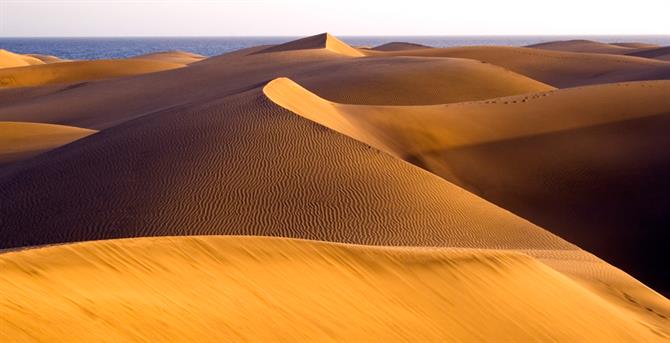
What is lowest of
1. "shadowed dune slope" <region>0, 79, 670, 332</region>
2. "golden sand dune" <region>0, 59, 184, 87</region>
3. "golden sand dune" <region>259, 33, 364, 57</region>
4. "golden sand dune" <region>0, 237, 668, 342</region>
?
"golden sand dune" <region>0, 59, 184, 87</region>

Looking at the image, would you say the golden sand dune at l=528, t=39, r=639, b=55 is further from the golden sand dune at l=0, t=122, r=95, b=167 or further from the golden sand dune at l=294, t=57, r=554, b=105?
the golden sand dune at l=0, t=122, r=95, b=167

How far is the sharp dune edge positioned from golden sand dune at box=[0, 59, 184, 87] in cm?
1301

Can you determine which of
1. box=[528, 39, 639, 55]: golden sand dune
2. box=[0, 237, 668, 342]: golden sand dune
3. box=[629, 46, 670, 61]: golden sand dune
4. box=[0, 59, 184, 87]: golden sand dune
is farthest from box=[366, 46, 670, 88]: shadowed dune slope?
box=[0, 237, 668, 342]: golden sand dune

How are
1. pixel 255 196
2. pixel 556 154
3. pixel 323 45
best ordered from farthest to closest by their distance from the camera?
pixel 323 45, pixel 556 154, pixel 255 196

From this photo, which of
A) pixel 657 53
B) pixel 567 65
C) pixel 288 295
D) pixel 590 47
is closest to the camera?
pixel 288 295

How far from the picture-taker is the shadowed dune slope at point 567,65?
32.2 meters

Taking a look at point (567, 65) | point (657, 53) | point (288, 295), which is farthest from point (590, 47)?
point (288, 295)

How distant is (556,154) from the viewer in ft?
52.6

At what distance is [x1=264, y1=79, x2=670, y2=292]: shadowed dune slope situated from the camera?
14.1 metres

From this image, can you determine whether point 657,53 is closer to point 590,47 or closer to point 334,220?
point 590,47

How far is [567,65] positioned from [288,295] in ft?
112

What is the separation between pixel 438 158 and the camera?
50.6ft

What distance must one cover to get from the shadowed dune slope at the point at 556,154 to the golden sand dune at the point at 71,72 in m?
23.8

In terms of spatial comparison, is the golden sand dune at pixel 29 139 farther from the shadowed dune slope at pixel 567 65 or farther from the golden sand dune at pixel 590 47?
the golden sand dune at pixel 590 47
